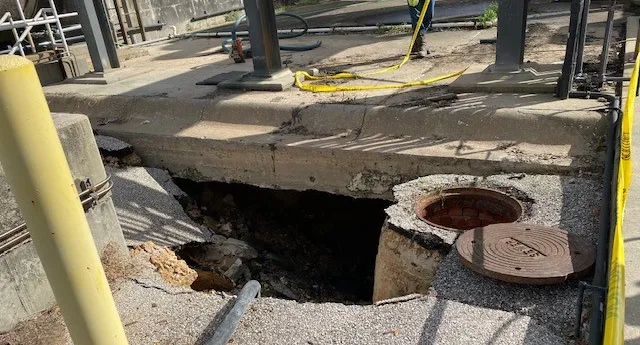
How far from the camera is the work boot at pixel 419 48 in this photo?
8.51 metres

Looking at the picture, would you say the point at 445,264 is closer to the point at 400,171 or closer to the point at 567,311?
the point at 567,311

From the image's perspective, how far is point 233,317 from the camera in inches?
132

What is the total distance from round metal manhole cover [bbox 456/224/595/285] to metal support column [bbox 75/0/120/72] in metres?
7.96

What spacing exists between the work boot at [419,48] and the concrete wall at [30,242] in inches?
234

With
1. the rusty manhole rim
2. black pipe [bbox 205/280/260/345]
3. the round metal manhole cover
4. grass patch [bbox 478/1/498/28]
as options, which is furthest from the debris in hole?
grass patch [bbox 478/1/498/28]

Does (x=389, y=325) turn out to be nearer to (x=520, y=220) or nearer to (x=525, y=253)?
(x=525, y=253)

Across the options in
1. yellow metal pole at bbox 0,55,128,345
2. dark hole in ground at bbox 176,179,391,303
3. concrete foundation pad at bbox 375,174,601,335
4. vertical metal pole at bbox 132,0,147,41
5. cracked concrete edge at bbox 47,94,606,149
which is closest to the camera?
yellow metal pole at bbox 0,55,128,345

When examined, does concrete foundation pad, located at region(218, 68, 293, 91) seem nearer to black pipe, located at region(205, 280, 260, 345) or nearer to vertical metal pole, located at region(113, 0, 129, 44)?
black pipe, located at region(205, 280, 260, 345)

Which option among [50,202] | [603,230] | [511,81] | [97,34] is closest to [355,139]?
[511,81]

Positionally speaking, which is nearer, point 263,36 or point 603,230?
point 603,230

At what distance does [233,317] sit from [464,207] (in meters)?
2.47

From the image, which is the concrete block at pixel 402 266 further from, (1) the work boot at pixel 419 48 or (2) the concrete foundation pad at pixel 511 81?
(1) the work boot at pixel 419 48

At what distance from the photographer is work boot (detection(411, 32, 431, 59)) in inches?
335

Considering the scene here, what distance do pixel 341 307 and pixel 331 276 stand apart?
2.85 metres
